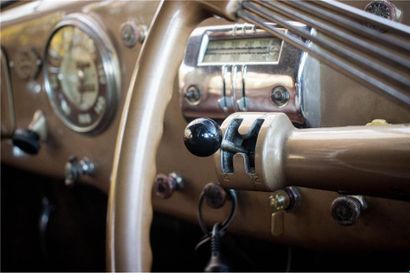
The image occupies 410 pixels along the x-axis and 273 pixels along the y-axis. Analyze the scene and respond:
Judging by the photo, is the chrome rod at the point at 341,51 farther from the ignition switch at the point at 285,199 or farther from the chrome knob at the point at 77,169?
the chrome knob at the point at 77,169

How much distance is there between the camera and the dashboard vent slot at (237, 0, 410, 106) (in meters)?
0.44

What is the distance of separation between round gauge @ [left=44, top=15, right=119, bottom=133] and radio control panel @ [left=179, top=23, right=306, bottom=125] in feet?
0.77

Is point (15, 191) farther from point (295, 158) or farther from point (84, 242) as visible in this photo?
point (295, 158)

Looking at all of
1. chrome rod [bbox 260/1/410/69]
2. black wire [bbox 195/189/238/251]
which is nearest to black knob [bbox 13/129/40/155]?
black wire [bbox 195/189/238/251]

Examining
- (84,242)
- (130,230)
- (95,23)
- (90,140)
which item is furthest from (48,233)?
(130,230)

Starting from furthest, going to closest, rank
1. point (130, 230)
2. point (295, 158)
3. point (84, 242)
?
point (84, 242) < point (130, 230) < point (295, 158)

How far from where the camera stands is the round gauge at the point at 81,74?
0.95 metres

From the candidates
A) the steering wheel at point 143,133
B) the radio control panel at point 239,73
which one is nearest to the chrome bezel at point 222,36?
the radio control panel at point 239,73

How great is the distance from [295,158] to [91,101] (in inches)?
26.1

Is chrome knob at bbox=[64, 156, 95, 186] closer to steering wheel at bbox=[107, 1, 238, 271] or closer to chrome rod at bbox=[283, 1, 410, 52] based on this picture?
steering wheel at bbox=[107, 1, 238, 271]

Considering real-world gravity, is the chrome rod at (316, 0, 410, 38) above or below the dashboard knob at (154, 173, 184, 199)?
above

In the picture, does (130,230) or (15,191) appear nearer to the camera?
(130,230)

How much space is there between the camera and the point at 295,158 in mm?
424

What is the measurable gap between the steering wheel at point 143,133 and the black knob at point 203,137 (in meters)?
0.12
